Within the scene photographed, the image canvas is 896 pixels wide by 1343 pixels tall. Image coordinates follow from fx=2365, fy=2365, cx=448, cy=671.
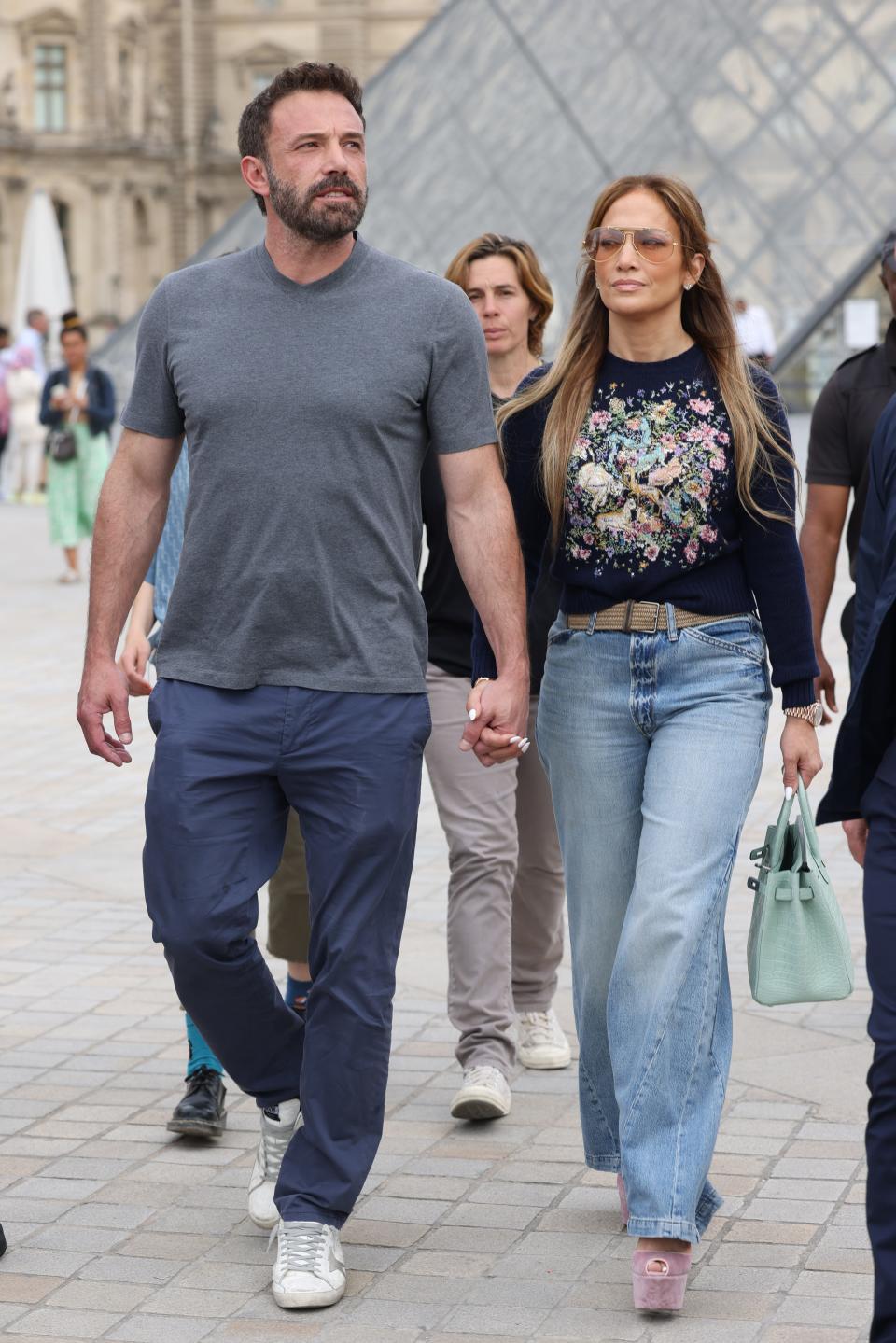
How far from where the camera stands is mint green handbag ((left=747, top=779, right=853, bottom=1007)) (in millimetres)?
3402

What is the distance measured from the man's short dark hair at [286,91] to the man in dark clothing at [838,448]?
1522 millimetres

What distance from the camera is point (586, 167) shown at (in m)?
29.2

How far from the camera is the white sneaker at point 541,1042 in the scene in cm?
465

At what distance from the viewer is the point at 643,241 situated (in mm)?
3469

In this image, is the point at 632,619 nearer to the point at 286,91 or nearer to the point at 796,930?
the point at 796,930

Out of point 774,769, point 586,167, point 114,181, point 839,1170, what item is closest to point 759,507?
point 839,1170

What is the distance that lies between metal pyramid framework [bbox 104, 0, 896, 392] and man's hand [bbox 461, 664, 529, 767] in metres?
25.2

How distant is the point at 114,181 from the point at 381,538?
67905 mm

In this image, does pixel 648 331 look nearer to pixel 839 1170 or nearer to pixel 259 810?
pixel 259 810

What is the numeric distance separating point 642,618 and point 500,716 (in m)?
0.25

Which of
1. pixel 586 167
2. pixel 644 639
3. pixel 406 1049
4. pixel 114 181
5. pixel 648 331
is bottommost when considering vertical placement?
pixel 406 1049

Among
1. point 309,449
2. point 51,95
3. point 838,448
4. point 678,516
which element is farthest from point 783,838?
point 51,95

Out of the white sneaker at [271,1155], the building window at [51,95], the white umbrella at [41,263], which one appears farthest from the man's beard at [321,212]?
the building window at [51,95]

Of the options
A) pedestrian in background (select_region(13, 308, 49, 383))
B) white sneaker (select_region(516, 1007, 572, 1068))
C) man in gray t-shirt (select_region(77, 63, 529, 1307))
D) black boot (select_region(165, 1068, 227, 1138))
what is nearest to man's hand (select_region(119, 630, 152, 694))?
black boot (select_region(165, 1068, 227, 1138))
